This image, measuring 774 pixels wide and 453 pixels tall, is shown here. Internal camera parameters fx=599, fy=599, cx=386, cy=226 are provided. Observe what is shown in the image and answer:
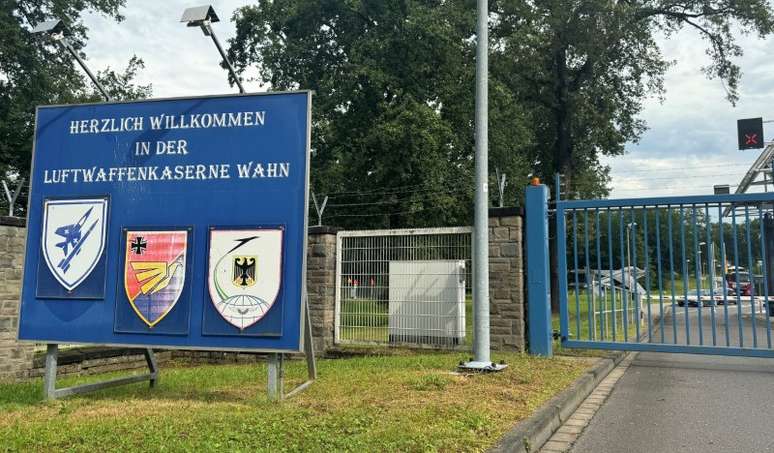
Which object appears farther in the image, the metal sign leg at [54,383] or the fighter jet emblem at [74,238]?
the fighter jet emblem at [74,238]

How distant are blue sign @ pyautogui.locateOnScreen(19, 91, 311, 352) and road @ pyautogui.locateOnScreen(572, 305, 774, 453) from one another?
313 centimetres

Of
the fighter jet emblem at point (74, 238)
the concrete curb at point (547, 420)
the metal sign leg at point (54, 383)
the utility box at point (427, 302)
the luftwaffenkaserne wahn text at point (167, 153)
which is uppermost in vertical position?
the luftwaffenkaserne wahn text at point (167, 153)

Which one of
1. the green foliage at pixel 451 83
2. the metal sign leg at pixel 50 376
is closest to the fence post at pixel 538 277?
the metal sign leg at pixel 50 376

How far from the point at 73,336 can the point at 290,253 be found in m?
2.48

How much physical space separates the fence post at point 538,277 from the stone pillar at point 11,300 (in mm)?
7173

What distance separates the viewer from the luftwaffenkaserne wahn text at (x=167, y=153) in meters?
6.09

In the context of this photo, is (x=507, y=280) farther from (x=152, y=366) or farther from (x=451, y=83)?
(x=451, y=83)

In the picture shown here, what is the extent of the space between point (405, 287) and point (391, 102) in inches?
625

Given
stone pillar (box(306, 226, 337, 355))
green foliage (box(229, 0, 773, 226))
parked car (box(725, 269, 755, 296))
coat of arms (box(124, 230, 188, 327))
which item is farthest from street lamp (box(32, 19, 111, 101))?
green foliage (box(229, 0, 773, 226))

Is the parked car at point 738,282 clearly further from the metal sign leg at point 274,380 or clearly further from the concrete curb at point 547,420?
the metal sign leg at point 274,380

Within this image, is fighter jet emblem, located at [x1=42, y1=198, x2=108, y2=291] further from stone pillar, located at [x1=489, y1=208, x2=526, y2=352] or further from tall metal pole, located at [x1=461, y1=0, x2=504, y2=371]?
stone pillar, located at [x1=489, y1=208, x2=526, y2=352]

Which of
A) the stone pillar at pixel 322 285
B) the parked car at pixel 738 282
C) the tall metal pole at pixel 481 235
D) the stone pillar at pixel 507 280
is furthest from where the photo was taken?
the stone pillar at pixel 322 285

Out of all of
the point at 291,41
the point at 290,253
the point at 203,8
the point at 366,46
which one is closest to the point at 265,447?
the point at 290,253

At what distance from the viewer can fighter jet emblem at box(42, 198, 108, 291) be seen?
6.25m
